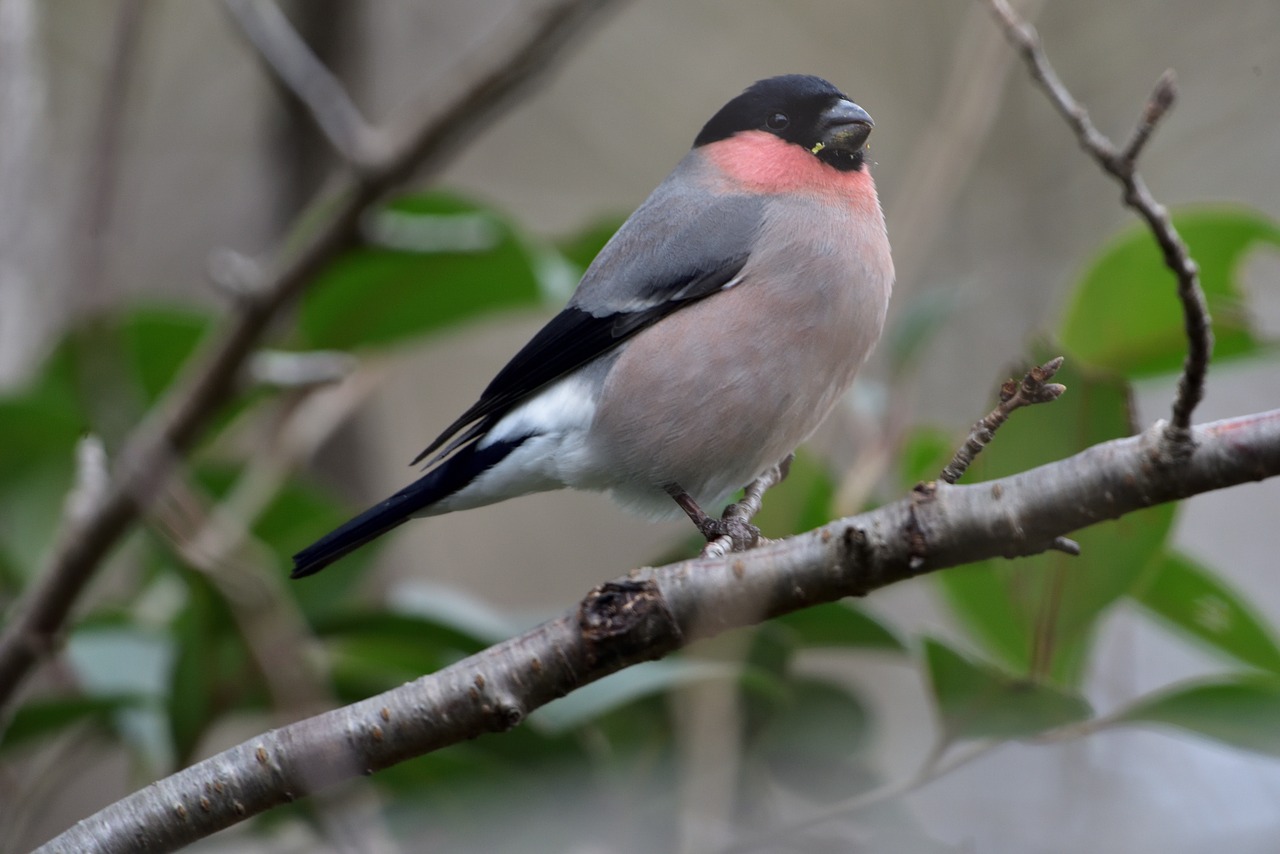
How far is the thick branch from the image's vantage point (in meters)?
1.27

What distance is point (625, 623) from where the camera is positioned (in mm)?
1366

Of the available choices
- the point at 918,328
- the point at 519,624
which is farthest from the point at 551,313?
the point at 918,328

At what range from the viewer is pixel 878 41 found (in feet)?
17.5

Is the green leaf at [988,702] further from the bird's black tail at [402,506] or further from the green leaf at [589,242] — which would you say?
the green leaf at [589,242]

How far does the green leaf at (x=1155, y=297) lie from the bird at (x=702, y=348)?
438 mm

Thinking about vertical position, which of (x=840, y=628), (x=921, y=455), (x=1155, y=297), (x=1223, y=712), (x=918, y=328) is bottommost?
(x=1223, y=712)

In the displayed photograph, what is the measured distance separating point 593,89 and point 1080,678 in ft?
14.4

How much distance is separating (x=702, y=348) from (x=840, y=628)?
0.68 m

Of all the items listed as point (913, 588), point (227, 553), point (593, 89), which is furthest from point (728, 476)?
point (593, 89)

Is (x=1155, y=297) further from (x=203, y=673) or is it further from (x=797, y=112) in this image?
(x=203, y=673)

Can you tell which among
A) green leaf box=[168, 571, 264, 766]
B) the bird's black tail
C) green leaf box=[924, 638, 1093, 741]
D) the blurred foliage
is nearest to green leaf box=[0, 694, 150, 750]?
the blurred foliage

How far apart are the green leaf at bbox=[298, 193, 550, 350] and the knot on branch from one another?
1.37m

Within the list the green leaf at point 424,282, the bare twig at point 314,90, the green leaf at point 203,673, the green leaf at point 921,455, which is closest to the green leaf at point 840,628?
the green leaf at point 921,455

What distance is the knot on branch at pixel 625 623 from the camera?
1.37 meters
